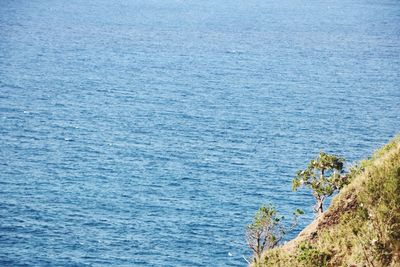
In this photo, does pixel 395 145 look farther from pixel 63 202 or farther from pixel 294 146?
pixel 294 146

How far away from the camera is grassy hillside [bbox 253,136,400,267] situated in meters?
24.2

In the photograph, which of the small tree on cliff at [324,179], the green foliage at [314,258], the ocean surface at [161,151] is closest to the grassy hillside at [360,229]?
the green foliage at [314,258]


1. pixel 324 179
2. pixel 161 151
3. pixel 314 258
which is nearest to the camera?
pixel 314 258

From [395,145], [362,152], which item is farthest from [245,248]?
[395,145]

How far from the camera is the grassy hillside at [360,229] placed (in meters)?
24.2

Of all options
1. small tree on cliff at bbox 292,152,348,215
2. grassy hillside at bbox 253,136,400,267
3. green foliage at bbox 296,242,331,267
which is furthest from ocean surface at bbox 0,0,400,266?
green foliage at bbox 296,242,331,267

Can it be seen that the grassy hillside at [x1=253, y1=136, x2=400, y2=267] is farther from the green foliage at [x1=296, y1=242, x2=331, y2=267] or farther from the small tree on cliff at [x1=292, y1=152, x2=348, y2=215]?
the small tree on cliff at [x1=292, y1=152, x2=348, y2=215]

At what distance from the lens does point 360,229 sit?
84.5 feet

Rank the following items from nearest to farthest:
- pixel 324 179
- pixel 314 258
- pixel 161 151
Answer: pixel 314 258, pixel 324 179, pixel 161 151

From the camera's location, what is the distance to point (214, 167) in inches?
4601

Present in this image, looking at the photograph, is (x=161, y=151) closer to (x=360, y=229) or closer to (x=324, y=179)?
(x=324, y=179)

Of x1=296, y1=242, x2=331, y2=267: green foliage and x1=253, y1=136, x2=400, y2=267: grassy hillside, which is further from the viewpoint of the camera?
x1=296, y1=242, x2=331, y2=267: green foliage

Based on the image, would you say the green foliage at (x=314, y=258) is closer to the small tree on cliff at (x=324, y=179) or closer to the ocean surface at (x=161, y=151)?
the small tree on cliff at (x=324, y=179)

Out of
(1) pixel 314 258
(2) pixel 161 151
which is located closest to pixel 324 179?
(1) pixel 314 258
